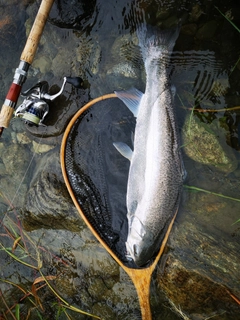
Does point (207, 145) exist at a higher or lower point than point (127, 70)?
lower

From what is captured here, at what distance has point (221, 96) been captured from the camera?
3.18 m

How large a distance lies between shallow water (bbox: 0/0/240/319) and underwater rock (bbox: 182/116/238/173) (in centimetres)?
2

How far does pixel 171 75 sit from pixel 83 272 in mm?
2309

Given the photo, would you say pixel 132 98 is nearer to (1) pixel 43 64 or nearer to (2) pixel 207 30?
(2) pixel 207 30

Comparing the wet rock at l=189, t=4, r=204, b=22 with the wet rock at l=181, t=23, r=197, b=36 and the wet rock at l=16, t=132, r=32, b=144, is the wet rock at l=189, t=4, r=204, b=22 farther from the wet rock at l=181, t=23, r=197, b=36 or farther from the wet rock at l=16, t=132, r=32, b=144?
the wet rock at l=16, t=132, r=32, b=144

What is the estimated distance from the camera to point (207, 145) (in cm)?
315

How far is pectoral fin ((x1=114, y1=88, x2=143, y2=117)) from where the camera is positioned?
3.06 metres

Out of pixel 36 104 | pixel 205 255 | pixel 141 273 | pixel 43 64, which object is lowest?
pixel 141 273

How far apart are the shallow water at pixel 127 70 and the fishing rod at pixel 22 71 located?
552 millimetres

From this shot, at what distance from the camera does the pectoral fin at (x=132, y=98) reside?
3057mm

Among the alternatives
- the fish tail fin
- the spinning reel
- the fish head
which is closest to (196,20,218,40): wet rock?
the fish tail fin

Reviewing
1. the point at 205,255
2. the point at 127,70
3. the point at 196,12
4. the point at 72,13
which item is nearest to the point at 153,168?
the point at 205,255

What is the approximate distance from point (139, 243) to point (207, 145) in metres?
1.15

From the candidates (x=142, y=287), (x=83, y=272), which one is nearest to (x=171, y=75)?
(x=142, y=287)
